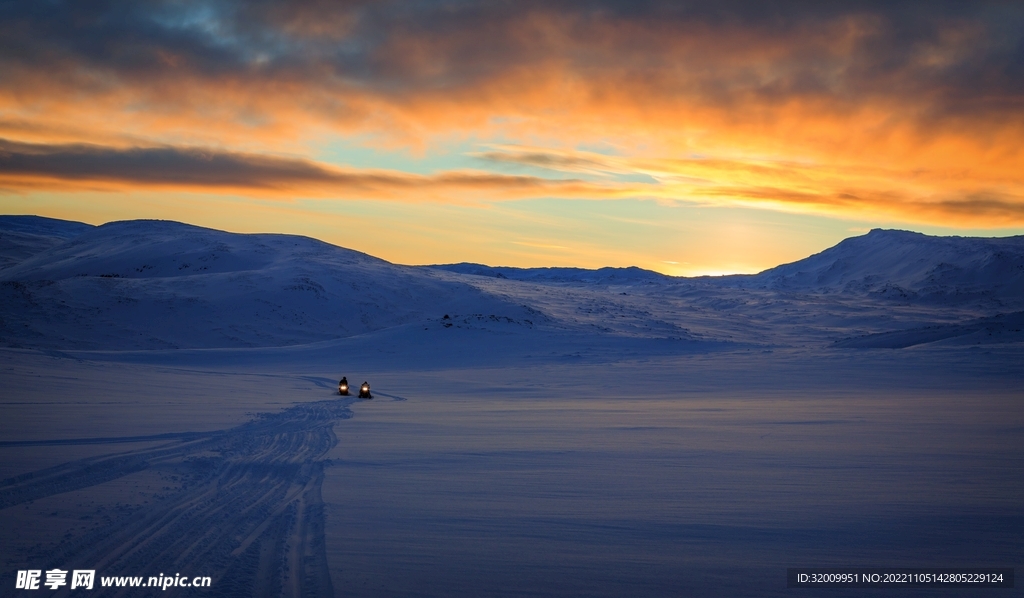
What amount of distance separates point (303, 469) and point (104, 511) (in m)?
2.74

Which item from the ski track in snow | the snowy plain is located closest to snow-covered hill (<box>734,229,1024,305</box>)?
the snowy plain

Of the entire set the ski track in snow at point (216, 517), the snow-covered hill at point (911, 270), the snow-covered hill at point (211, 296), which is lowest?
the ski track in snow at point (216, 517)

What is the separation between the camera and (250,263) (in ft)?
232

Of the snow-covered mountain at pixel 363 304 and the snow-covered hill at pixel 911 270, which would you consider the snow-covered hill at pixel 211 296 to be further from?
the snow-covered hill at pixel 911 270

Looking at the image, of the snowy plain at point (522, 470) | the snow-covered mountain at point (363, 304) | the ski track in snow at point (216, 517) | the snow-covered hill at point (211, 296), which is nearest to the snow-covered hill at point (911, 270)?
the snow-covered mountain at point (363, 304)

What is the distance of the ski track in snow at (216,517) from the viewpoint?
5.18 meters

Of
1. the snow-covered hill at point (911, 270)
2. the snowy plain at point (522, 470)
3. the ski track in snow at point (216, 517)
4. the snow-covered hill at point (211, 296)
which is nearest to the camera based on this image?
the ski track in snow at point (216, 517)

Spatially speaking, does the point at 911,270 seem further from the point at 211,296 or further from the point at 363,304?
the point at 211,296

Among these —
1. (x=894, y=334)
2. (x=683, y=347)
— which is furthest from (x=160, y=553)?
(x=894, y=334)

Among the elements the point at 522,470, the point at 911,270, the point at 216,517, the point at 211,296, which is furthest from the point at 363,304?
the point at 911,270

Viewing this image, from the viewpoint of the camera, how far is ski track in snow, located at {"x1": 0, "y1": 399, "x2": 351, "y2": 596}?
5.18 metres

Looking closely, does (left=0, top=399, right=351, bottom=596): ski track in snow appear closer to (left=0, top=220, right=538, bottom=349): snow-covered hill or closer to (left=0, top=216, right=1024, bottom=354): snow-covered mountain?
(left=0, top=216, right=1024, bottom=354): snow-covered mountain

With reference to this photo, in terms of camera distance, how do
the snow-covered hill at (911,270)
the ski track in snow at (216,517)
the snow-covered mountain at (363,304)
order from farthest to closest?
the snow-covered hill at (911,270) < the snow-covered mountain at (363,304) < the ski track in snow at (216,517)

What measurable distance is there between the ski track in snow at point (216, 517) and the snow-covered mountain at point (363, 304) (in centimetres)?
2772
